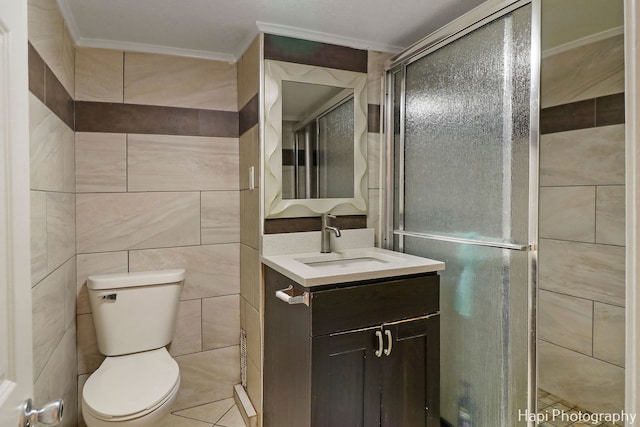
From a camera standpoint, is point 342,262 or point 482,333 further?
point 342,262

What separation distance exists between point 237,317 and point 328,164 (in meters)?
1.17

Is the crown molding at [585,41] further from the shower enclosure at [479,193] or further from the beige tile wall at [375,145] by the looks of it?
the beige tile wall at [375,145]

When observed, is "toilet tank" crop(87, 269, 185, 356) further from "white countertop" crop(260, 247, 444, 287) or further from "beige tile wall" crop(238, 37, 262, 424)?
"white countertop" crop(260, 247, 444, 287)

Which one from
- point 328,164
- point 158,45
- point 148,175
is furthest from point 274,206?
point 158,45

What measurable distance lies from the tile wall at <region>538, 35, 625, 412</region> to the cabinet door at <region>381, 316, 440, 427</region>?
0.72 meters

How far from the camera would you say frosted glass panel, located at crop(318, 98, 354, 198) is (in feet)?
6.89

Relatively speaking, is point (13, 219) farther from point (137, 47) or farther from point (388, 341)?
point (137, 47)

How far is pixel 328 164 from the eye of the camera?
212 cm

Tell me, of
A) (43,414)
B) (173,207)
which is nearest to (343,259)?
(173,207)

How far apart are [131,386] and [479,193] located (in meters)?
1.83

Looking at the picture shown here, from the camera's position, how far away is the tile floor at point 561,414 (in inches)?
72.4

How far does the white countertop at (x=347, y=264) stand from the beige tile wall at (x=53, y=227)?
93 centimetres

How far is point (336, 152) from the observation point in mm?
2127

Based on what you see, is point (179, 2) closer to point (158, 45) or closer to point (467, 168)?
point (158, 45)
